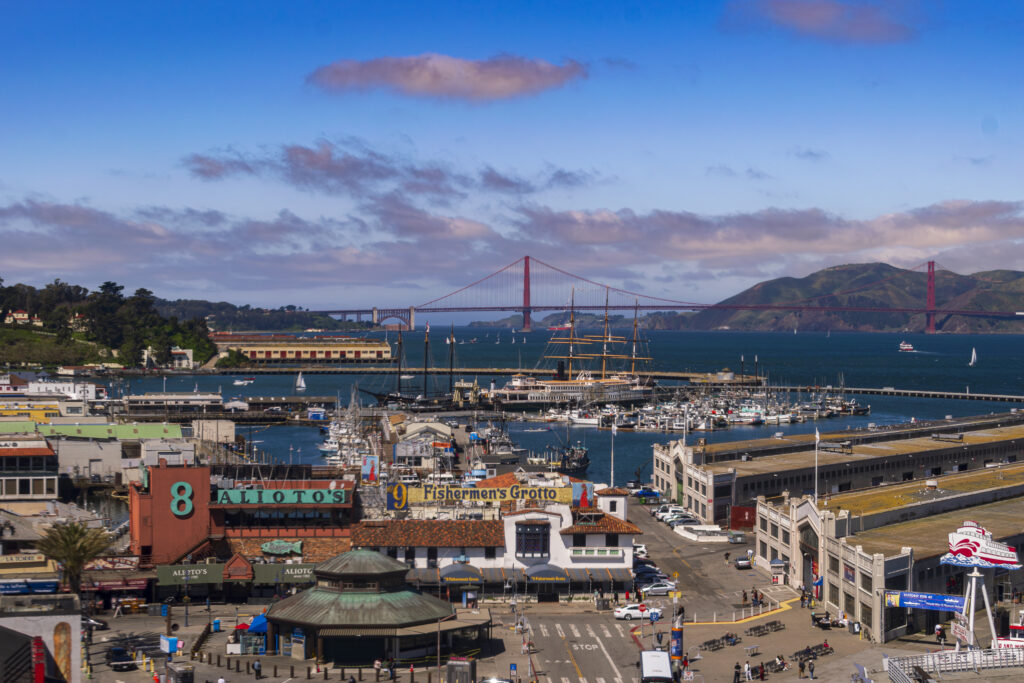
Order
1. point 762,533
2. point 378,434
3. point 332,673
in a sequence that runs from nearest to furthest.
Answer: point 332,673 → point 762,533 → point 378,434

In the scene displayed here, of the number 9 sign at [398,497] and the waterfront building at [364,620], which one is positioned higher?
the number 9 sign at [398,497]

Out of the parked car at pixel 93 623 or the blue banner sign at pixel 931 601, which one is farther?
the parked car at pixel 93 623

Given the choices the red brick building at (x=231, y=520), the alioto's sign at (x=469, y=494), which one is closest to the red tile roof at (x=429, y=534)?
the red brick building at (x=231, y=520)

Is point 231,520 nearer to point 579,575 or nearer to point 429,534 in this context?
point 429,534

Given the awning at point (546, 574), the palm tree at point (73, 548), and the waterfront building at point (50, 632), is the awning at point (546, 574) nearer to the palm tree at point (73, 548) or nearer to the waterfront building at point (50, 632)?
the palm tree at point (73, 548)

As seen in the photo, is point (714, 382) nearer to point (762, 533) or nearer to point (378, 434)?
point (378, 434)

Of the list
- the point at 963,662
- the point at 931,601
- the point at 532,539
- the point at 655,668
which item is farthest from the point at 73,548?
the point at 931,601

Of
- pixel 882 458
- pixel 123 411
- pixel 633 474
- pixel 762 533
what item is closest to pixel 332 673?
pixel 762 533

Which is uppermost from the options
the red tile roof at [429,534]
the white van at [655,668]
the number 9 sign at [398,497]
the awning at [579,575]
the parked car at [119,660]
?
the number 9 sign at [398,497]
